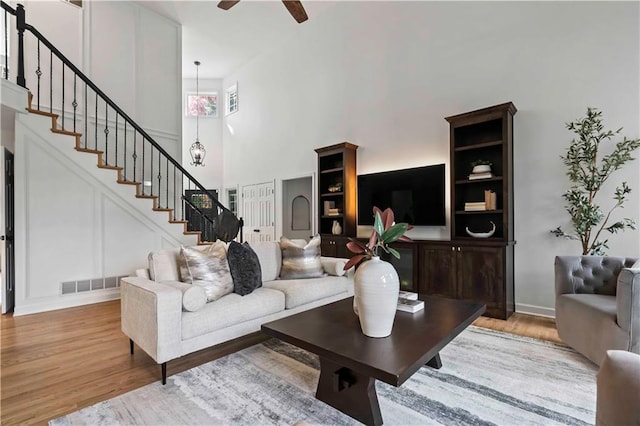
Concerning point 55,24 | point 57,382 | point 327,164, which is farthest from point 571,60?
point 55,24

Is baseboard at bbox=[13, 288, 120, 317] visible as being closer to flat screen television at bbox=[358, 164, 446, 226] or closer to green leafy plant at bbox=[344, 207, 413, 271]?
flat screen television at bbox=[358, 164, 446, 226]

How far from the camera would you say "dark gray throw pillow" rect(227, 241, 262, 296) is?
2691mm

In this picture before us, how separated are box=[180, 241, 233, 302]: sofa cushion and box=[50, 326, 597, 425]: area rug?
53 centimetres

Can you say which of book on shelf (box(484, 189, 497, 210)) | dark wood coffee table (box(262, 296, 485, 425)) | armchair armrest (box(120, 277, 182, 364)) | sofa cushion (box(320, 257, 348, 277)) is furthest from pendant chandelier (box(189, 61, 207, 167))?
dark wood coffee table (box(262, 296, 485, 425))

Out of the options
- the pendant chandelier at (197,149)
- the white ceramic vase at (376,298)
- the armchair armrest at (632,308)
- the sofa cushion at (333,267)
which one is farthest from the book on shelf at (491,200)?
the pendant chandelier at (197,149)

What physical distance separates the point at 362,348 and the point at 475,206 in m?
2.88

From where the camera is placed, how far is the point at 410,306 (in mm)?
2232

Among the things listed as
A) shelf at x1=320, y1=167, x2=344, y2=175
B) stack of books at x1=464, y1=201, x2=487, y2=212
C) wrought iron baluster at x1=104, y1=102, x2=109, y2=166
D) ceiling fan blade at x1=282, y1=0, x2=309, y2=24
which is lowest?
stack of books at x1=464, y1=201, x2=487, y2=212

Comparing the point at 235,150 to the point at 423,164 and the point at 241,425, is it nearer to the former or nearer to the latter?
the point at 423,164

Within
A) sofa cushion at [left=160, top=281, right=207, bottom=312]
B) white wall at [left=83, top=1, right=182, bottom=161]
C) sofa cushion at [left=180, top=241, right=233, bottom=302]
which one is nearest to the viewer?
sofa cushion at [left=160, top=281, right=207, bottom=312]

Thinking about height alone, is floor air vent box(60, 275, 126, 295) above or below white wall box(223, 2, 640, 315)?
below

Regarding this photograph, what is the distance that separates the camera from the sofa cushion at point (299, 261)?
3309mm

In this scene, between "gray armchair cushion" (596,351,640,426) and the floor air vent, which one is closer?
"gray armchair cushion" (596,351,640,426)

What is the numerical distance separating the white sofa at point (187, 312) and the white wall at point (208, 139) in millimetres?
6128
